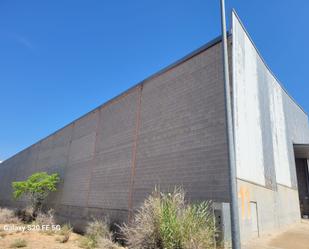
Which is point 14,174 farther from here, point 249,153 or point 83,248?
point 249,153

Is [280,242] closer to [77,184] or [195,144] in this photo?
[195,144]

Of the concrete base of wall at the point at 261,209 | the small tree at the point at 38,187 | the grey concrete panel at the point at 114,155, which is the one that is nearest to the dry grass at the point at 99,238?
the grey concrete panel at the point at 114,155

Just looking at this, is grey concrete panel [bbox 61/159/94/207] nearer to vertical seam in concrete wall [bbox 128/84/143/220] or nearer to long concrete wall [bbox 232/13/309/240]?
vertical seam in concrete wall [bbox 128/84/143/220]

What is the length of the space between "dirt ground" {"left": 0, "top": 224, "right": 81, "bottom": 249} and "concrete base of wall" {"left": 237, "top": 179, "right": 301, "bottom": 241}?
747 centimetres

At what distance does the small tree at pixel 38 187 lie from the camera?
75.7 ft

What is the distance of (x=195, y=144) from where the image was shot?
38.7ft

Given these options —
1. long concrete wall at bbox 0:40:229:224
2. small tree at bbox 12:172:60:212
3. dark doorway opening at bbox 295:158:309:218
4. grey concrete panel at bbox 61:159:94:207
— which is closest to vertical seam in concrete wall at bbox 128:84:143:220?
long concrete wall at bbox 0:40:229:224

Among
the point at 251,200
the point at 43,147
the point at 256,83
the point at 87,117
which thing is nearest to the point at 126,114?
the point at 87,117

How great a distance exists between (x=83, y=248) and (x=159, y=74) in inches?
386

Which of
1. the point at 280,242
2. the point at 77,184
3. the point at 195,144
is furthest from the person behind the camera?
the point at 77,184

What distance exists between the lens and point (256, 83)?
1516cm

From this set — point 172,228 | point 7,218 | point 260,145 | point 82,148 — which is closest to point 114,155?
point 82,148

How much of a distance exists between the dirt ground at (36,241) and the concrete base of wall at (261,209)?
7471 mm

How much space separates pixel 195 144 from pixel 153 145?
2953mm
